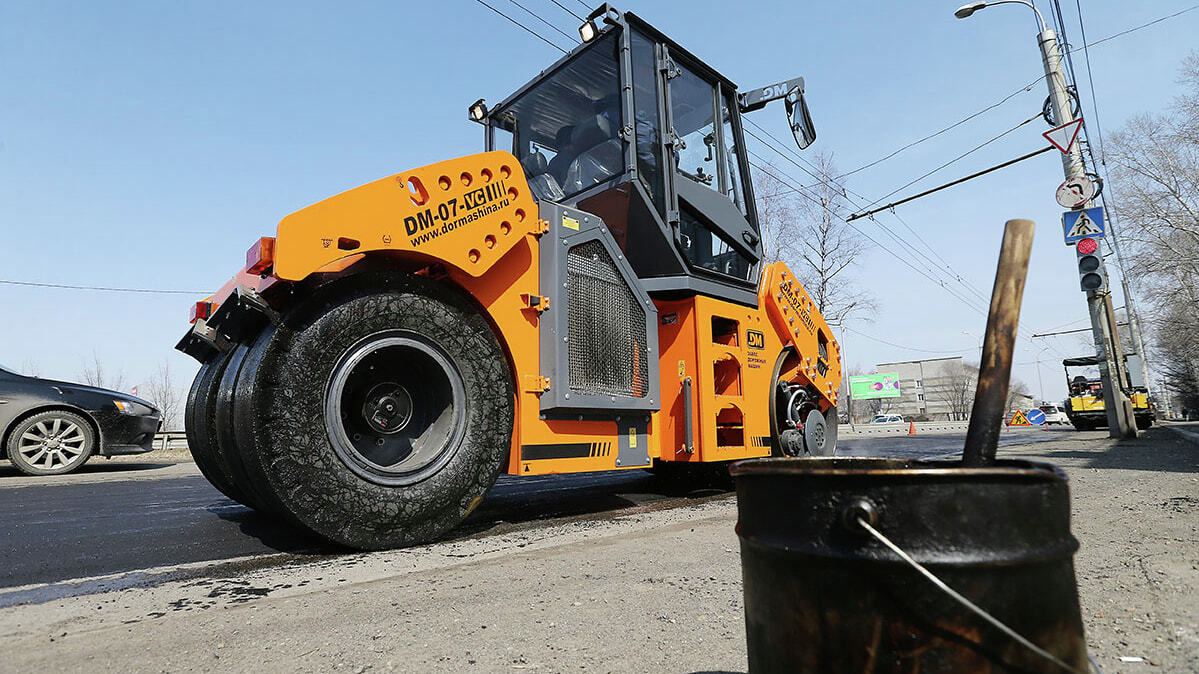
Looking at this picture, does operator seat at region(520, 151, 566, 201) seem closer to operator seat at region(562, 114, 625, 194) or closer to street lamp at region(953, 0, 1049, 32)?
operator seat at region(562, 114, 625, 194)

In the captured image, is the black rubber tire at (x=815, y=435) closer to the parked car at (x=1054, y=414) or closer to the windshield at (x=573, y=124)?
the windshield at (x=573, y=124)

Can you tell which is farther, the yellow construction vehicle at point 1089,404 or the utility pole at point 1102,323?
the yellow construction vehicle at point 1089,404

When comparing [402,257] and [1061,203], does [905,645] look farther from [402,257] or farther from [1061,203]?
[1061,203]

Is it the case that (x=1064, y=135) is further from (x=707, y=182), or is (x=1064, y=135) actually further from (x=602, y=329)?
(x=602, y=329)

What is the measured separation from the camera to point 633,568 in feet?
8.65

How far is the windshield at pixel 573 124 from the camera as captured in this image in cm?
516

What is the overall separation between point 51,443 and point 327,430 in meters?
7.10

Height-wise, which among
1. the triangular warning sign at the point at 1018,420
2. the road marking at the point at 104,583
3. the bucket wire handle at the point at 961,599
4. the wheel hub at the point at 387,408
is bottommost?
the road marking at the point at 104,583

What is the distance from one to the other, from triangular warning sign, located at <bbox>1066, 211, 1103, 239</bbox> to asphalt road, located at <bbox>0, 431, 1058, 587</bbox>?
846 cm

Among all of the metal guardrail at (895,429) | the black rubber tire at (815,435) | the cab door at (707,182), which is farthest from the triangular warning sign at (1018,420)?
the cab door at (707,182)

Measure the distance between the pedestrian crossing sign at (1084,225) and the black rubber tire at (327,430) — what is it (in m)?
10.7

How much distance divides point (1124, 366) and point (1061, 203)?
472 centimetres

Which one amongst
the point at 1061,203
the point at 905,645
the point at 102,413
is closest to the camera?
the point at 905,645

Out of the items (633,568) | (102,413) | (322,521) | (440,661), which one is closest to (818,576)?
(440,661)
